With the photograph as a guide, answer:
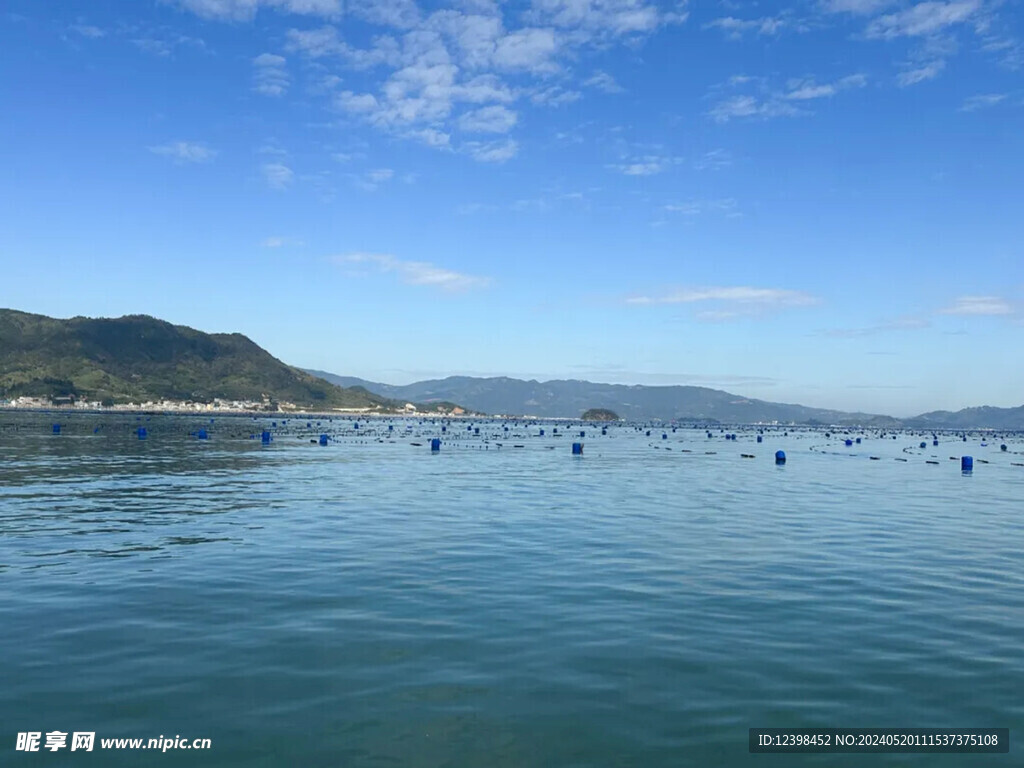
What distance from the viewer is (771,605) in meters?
19.5

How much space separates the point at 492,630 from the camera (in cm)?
1683

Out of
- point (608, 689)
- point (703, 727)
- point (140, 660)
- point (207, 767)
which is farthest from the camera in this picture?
point (140, 660)

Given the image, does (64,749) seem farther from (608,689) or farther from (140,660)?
(608,689)

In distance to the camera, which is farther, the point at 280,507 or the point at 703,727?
the point at 280,507

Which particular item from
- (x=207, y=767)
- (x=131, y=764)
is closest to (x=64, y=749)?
(x=131, y=764)

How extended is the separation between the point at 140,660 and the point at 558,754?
9.12 metres

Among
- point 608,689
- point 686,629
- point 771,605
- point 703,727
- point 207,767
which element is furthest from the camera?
point 771,605

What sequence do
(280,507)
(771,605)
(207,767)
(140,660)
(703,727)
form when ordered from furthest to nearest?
(280,507)
(771,605)
(140,660)
(703,727)
(207,767)

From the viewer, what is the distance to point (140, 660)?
14.3 metres

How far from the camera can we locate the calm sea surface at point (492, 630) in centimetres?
1127

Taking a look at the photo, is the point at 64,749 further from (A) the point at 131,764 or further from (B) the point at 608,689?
(B) the point at 608,689

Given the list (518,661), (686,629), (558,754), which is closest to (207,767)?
(558,754)

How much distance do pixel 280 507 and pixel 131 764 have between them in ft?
96.1

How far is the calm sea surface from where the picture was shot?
11.3m
